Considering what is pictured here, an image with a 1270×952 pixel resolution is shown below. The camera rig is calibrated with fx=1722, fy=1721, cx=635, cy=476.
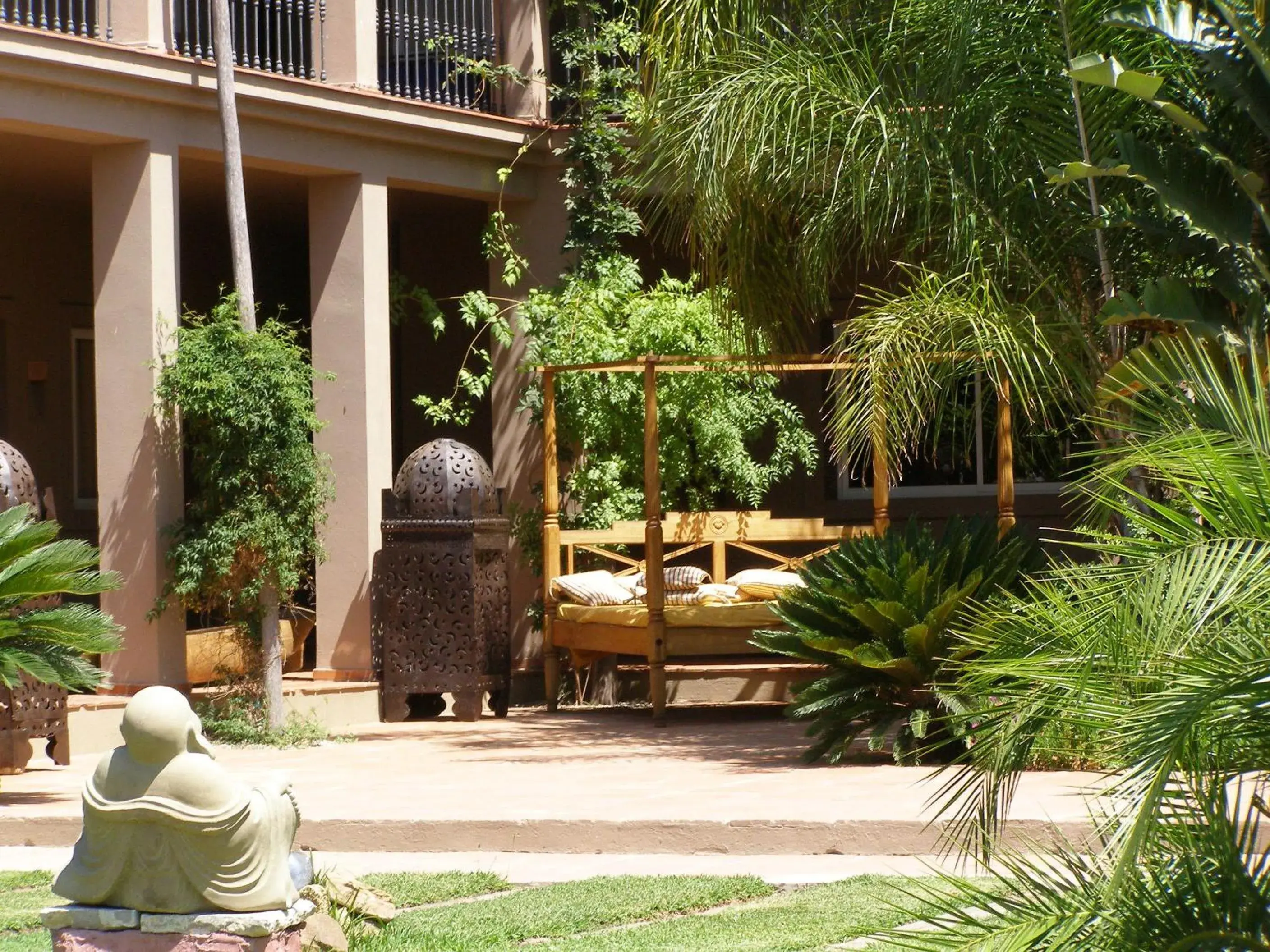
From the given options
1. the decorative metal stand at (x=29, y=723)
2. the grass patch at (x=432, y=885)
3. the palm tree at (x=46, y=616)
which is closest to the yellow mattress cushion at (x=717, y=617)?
the decorative metal stand at (x=29, y=723)

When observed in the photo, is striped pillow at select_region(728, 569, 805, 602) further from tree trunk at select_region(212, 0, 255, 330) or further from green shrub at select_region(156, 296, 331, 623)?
tree trunk at select_region(212, 0, 255, 330)

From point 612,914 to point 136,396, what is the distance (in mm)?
6383

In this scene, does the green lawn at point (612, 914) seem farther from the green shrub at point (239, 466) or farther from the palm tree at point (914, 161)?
the green shrub at point (239, 466)

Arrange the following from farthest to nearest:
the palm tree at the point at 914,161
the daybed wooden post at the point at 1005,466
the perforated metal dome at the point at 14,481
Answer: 1. the daybed wooden post at the point at 1005,466
2. the perforated metal dome at the point at 14,481
3. the palm tree at the point at 914,161

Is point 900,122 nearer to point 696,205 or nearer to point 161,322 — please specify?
point 696,205

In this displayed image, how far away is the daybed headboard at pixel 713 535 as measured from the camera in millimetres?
11703

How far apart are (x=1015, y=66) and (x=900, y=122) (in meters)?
0.63

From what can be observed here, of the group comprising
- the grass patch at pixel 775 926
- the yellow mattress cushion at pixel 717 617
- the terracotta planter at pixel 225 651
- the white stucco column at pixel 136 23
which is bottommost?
the grass patch at pixel 775 926

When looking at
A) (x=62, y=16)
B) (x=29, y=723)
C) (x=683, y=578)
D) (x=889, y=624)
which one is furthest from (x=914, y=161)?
(x=62, y=16)

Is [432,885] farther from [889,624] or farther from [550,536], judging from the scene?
[550,536]

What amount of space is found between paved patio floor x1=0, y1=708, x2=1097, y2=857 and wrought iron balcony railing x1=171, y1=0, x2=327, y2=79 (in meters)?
4.72

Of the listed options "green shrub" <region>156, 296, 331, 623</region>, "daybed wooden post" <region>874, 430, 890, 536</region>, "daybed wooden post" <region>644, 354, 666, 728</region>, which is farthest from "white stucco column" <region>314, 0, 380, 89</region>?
"daybed wooden post" <region>874, 430, 890, 536</region>

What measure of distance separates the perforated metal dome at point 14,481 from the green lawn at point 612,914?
3.44 metres

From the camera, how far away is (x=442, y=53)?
13.6 metres
